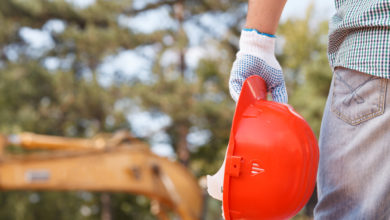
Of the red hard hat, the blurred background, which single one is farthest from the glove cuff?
the blurred background

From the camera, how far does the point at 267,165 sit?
1.25 m

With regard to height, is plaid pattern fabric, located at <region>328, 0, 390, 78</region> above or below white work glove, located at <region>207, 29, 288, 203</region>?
above

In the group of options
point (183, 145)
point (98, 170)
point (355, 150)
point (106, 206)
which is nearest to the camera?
point (355, 150)

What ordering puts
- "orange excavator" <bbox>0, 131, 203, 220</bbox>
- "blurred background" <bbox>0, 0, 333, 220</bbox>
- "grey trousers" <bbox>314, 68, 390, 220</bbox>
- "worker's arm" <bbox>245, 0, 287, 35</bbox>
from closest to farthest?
1. "grey trousers" <bbox>314, 68, 390, 220</bbox>
2. "worker's arm" <bbox>245, 0, 287, 35</bbox>
3. "orange excavator" <bbox>0, 131, 203, 220</bbox>
4. "blurred background" <bbox>0, 0, 333, 220</bbox>

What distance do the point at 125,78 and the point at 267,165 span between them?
46.6 feet

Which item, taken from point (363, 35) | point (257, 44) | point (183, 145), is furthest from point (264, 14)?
point (183, 145)

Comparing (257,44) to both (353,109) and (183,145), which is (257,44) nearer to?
(353,109)

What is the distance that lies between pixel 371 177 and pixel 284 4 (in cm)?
52

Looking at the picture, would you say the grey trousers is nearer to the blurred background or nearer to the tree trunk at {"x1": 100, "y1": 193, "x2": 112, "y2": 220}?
the blurred background

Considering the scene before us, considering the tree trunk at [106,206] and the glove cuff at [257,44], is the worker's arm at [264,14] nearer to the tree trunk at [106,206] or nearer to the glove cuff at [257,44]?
the glove cuff at [257,44]

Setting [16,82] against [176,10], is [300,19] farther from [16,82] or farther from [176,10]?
[16,82]

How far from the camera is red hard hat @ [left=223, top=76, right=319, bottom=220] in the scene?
49.1 inches

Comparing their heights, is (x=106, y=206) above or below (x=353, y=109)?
below

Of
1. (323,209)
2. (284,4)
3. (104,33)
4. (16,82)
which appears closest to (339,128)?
(323,209)
